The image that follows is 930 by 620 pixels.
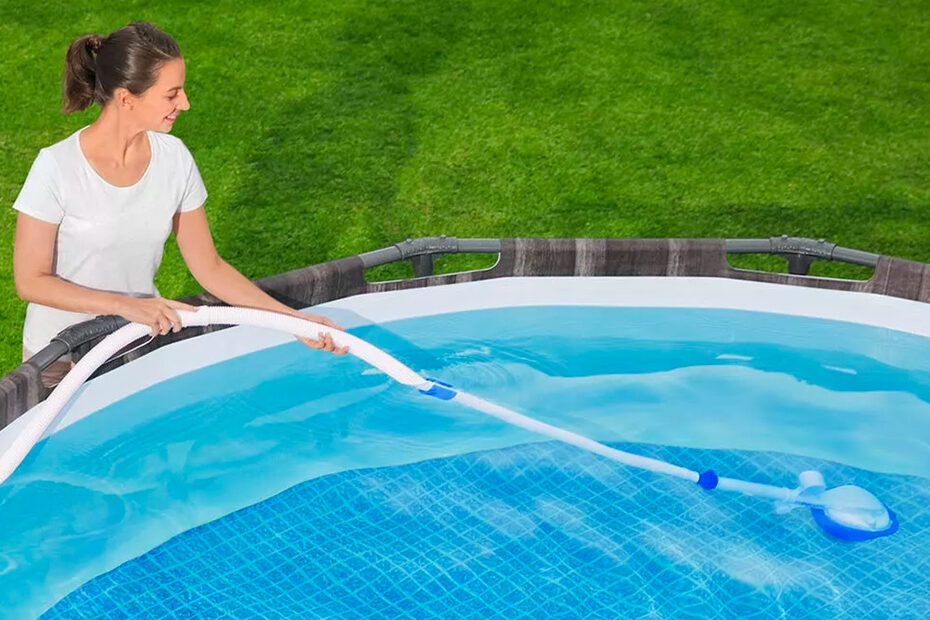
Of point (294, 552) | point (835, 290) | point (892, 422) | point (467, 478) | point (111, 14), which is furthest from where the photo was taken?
point (111, 14)

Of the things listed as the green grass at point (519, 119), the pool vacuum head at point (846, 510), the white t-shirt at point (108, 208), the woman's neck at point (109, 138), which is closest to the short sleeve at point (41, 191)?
the white t-shirt at point (108, 208)

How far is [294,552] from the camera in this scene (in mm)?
3590

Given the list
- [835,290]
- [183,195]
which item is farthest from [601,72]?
[183,195]

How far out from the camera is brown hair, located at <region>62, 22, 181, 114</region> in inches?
121

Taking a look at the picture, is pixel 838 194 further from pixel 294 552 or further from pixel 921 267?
pixel 294 552

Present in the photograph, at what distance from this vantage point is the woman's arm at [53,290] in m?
3.16

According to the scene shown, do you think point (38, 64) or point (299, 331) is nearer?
point (299, 331)

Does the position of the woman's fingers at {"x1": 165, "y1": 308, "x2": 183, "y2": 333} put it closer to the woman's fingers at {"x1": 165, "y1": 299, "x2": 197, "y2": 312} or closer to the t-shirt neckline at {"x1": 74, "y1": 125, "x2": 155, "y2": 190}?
the woman's fingers at {"x1": 165, "y1": 299, "x2": 197, "y2": 312}

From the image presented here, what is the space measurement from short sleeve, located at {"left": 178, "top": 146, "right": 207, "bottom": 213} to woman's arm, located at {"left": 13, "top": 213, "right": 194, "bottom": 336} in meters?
0.31

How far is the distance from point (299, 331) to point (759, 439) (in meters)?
1.62

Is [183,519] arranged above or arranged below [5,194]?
below

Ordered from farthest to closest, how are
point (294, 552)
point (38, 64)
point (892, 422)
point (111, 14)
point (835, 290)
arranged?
1. point (111, 14)
2. point (38, 64)
3. point (835, 290)
4. point (892, 422)
5. point (294, 552)

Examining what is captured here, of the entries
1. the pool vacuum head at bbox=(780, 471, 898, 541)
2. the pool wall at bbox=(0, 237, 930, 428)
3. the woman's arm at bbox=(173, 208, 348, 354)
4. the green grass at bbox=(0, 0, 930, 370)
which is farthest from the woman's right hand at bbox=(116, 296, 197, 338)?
the pool vacuum head at bbox=(780, 471, 898, 541)

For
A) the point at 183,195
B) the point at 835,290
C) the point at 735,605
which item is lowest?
the point at 735,605
